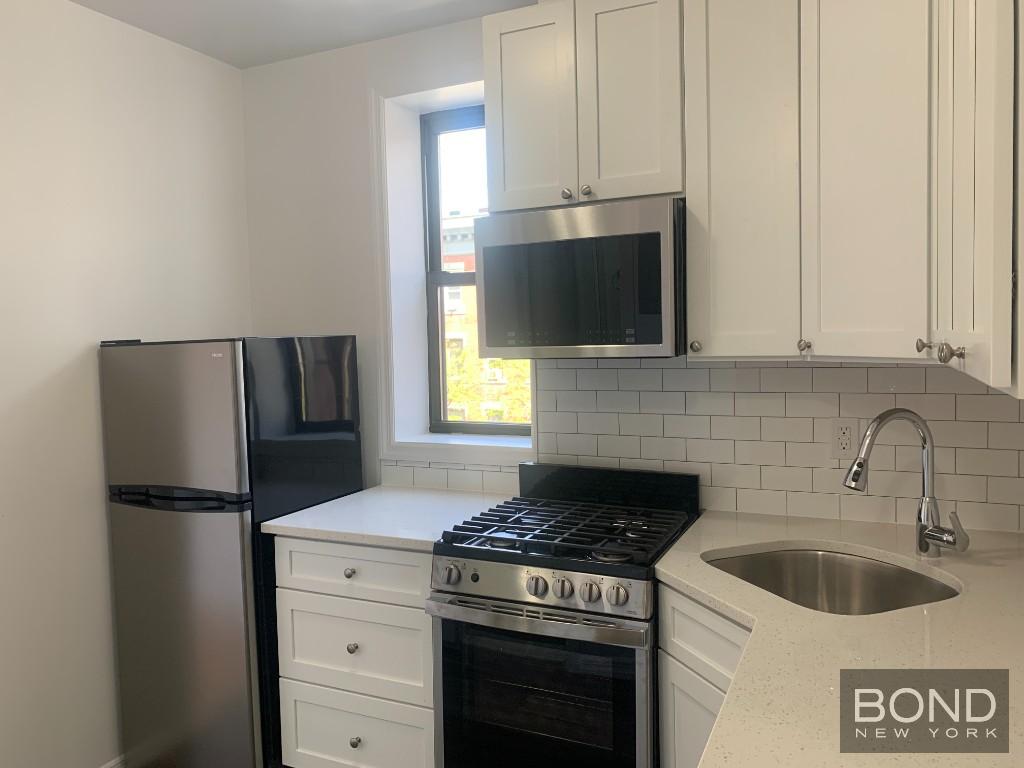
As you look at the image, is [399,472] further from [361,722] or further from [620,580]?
[620,580]

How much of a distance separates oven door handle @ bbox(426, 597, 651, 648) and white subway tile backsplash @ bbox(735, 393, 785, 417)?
821 millimetres

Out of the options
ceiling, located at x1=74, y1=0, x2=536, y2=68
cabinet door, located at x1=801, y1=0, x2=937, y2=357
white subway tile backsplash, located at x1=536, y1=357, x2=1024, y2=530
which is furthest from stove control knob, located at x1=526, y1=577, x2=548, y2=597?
ceiling, located at x1=74, y1=0, x2=536, y2=68

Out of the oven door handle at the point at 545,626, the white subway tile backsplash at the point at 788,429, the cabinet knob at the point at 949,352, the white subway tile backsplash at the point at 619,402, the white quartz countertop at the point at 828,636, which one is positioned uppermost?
the cabinet knob at the point at 949,352

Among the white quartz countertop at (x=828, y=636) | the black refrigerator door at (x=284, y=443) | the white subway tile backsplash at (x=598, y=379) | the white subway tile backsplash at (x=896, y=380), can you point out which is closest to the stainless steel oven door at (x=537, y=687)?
the white quartz countertop at (x=828, y=636)

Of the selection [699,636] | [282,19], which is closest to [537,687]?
[699,636]

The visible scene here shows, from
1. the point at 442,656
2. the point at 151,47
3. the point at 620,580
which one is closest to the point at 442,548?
the point at 442,656

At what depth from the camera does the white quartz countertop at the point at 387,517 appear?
239 cm

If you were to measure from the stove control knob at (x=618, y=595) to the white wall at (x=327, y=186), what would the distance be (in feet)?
4.71

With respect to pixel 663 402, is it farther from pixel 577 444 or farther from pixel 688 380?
pixel 577 444

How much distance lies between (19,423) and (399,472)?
129cm

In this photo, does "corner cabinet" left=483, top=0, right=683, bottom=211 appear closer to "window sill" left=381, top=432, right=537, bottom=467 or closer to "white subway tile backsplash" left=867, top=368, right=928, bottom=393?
"white subway tile backsplash" left=867, top=368, right=928, bottom=393

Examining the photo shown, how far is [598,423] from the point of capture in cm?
268

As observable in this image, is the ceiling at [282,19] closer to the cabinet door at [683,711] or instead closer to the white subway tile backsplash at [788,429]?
the white subway tile backsplash at [788,429]

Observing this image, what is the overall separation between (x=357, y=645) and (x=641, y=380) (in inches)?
48.7
